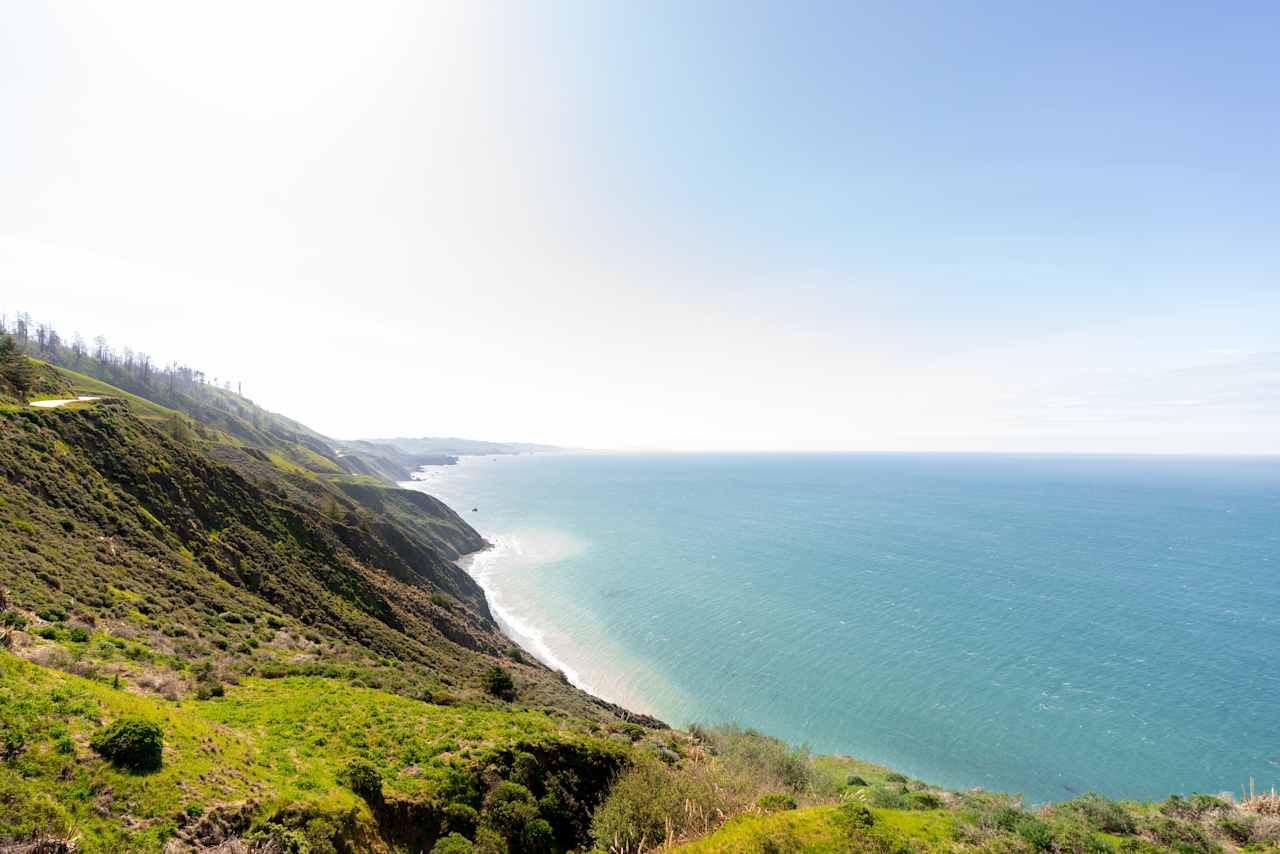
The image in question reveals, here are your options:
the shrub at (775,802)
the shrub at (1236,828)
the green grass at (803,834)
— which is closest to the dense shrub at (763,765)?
the shrub at (775,802)

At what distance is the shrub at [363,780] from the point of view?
16.0 metres

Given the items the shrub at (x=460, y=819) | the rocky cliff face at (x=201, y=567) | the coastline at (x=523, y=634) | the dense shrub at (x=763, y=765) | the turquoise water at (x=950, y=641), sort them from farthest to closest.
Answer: the coastline at (x=523, y=634), the turquoise water at (x=950, y=641), the rocky cliff face at (x=201, y=567), the dense shrub at (x=763, y=765), the shrub at (x=460, y=819)

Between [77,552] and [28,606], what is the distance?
33.5 feet

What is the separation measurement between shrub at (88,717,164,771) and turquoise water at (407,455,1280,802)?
49407mm

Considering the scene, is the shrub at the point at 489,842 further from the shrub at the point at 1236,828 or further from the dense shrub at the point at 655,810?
the shrub at the point at 1236,828

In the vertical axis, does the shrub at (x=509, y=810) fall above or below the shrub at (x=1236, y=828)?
below

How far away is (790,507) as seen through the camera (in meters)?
193

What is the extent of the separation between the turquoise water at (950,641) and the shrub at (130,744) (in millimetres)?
49407

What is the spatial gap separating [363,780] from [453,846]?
388 cm

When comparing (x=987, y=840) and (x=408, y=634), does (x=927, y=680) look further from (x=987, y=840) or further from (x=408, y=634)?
(x=408, y=634)

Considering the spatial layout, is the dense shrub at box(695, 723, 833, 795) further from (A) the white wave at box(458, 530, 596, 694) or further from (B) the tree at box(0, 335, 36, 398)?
(B) the tree at box(0, 335, 36, 398)

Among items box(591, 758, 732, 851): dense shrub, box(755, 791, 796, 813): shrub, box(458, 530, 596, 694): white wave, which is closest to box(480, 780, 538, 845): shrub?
box(591, 758, 732, 851): dense shrub

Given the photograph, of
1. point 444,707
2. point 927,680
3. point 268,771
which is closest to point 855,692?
point 927,680

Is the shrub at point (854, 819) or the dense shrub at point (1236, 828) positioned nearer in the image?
the shrub at point (854, 819)
